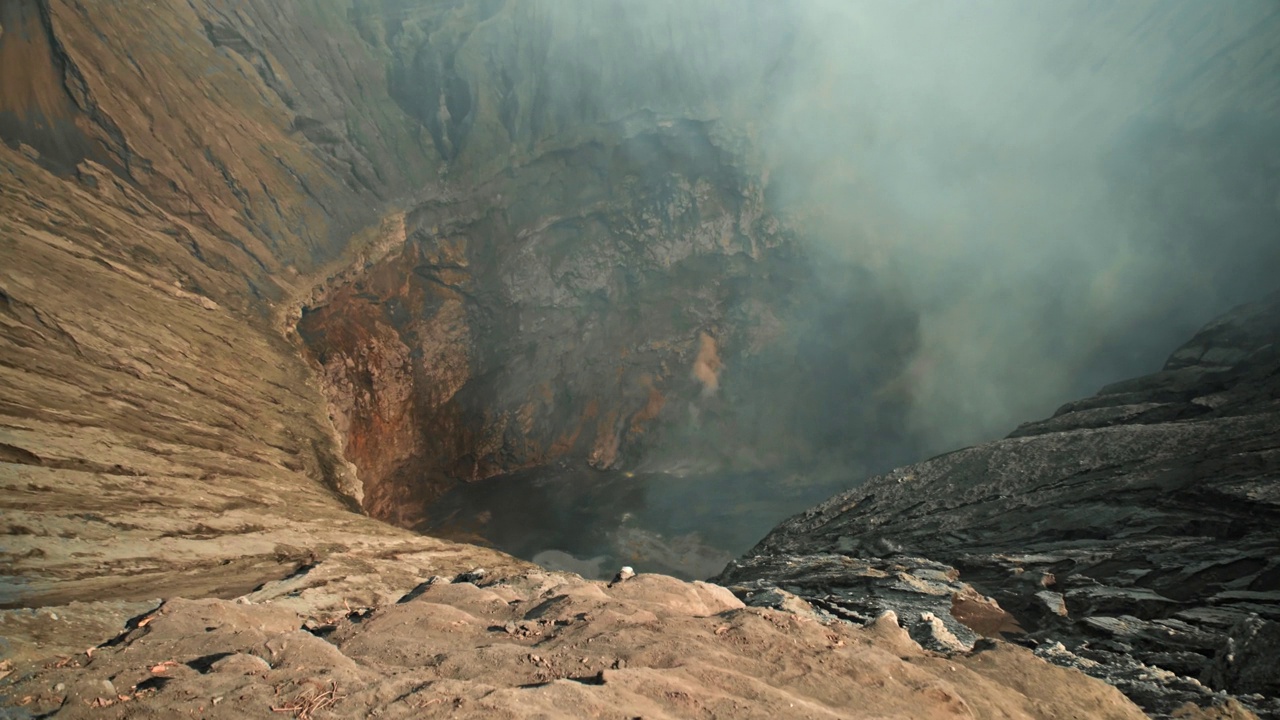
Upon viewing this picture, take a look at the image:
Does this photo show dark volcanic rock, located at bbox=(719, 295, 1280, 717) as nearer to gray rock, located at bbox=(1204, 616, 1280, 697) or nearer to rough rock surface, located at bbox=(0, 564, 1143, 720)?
gray rock, located at bbox=(1204, 616, 1280, 697)

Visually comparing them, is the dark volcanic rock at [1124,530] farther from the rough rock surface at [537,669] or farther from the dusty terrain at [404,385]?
the rough rock surface at [537,669]

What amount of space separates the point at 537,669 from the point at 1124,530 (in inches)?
595

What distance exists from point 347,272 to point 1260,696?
1447 inches

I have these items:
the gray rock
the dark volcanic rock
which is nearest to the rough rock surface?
the dark volcanic rock

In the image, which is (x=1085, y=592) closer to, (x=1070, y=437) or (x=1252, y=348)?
(x=1070, y=437)

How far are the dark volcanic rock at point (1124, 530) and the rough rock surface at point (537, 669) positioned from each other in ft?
8.75

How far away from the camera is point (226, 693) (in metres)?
6.01

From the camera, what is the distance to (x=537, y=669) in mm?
7078

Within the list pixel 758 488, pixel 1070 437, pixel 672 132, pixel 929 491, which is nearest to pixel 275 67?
pixel 672 132

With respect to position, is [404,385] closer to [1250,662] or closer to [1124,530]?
[1124,530]

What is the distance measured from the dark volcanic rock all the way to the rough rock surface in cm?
267

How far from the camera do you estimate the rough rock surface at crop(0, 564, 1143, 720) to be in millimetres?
5941

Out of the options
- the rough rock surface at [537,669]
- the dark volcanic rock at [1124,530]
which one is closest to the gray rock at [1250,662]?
the dark volcanic rock at [1124,530]

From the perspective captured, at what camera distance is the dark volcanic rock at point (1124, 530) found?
1028 cm
